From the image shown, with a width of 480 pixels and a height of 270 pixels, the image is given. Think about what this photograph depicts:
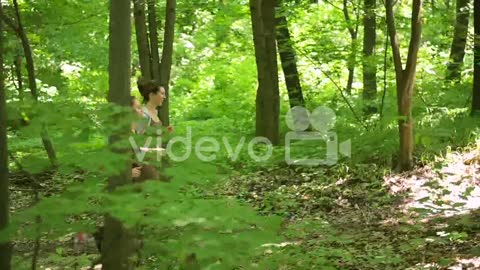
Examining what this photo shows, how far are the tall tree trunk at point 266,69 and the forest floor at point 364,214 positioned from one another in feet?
5.86

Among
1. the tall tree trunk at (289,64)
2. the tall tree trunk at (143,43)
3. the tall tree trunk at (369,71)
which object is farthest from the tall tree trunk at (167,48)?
the tall tree trunk at (369,71)

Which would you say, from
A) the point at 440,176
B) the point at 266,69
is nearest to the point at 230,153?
the point at 266,69

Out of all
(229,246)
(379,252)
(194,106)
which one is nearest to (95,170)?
(229,246)

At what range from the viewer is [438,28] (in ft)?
42.7

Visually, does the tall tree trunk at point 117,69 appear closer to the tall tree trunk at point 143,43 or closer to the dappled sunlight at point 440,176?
the dappled sunlight at point 440,176

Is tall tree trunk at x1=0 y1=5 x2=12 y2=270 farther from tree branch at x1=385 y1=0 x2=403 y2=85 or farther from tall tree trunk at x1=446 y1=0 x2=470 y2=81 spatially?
tall tree trunk at x1=446 y1=0 x2=470 y2=81

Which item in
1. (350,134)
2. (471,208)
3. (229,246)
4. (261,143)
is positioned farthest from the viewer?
(261,143)

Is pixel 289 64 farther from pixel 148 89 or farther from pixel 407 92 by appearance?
pixel 148 89

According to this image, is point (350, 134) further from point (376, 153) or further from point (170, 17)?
point (170, 17)

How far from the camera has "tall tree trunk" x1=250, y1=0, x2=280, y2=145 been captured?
11.3 metres

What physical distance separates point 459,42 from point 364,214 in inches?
259

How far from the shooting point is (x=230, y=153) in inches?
426

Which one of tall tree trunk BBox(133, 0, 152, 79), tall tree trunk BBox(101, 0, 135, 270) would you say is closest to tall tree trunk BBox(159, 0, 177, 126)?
tall tree trunk BBox(133, 0, 152, 79)

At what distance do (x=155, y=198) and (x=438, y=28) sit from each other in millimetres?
11449
